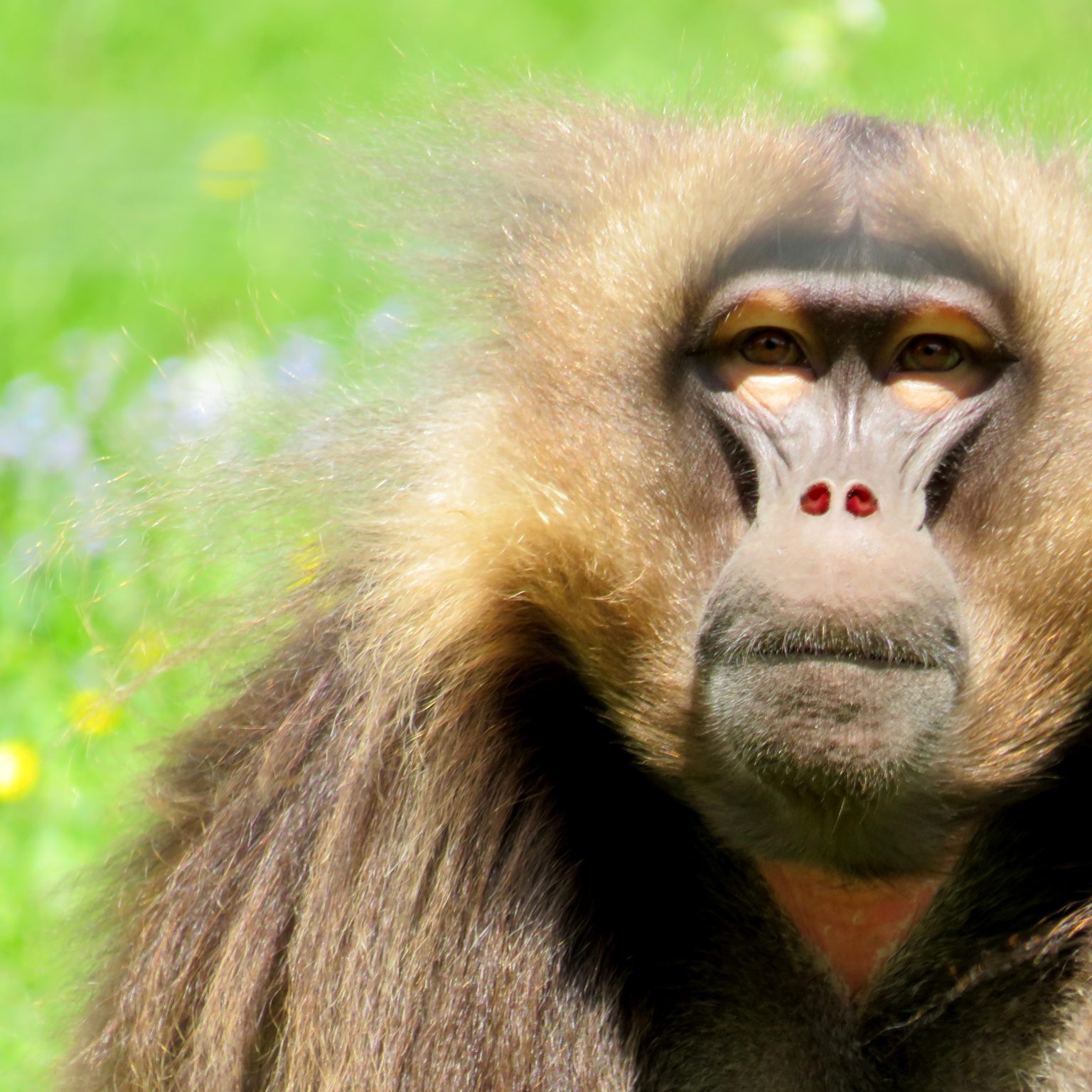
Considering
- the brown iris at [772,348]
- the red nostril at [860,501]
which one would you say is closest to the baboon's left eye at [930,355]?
the brown iris at [772,348]

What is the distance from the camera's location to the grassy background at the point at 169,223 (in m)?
4.11

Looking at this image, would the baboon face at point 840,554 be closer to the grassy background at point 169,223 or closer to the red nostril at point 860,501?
the red nostril at point 860,501

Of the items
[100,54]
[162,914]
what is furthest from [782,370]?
[100,54]

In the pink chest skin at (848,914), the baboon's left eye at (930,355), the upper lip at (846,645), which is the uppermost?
the baboon's left eye at (930,355)

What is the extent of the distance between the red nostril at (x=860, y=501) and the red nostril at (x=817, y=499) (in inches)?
1.3

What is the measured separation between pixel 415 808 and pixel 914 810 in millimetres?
874

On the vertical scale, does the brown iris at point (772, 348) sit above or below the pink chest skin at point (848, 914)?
above

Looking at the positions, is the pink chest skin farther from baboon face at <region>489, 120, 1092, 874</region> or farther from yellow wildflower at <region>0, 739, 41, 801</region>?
yellow wildflower at <region>0, 739, 41, 801</region>

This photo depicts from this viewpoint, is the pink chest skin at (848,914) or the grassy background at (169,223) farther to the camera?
the grassy background at (169,223)

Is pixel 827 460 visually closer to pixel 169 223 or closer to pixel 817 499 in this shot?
pixel 817 499

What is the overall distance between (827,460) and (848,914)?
0.88 m

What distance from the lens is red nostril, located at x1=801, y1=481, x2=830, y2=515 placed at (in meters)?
3.13

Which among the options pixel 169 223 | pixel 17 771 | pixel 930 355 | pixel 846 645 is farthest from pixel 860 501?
pixel 169 223

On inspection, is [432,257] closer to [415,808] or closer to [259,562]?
[259,562]
